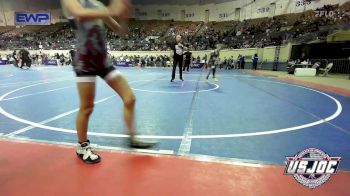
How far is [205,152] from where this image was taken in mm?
2969

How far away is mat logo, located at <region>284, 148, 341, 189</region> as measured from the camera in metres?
1.94

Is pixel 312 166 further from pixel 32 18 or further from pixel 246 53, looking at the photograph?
pixel 32 18

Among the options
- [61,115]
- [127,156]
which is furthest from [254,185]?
[61,115]

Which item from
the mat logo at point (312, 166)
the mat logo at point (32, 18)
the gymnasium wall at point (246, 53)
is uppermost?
the mat logo at point (32, 18)

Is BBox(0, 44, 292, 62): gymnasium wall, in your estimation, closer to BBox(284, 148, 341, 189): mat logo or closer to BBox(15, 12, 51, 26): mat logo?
BBox(15, 12, 51, 26): mat logo

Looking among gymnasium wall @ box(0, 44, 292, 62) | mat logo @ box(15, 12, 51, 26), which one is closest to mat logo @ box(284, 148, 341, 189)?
gymnasium wall @ box(0, 44, 292, 62)

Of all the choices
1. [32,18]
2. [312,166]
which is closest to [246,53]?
[312,166]

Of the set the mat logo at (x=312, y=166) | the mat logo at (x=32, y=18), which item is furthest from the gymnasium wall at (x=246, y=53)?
the mat logo at (x=312, y=166)

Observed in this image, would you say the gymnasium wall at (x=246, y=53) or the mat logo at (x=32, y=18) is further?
the mat logo at (x=32, y=18)

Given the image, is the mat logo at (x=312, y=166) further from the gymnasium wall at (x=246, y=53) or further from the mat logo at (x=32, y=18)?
the mat logo at (x=32, y=18)

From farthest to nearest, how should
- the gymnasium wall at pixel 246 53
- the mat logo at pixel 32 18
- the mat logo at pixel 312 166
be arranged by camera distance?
the mat logo at pixel 32 18, the gymnasium wall at pixel 246 53, the mat logo at pixel 312 166

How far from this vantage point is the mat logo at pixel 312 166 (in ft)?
6.36

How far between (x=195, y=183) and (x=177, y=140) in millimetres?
1283

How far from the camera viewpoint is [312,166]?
1.94 meters
